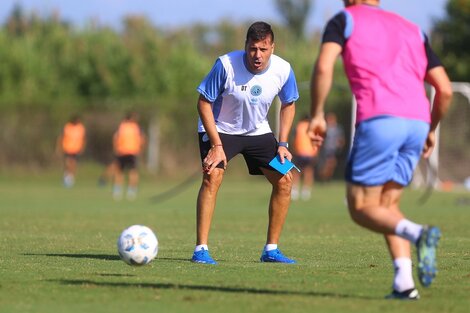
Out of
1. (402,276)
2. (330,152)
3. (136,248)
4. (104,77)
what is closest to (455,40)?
(330,152)

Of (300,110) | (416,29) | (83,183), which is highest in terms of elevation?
(416,29)

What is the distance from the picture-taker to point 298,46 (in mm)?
49469

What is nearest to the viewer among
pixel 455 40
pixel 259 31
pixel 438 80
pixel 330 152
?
pixel 438 80

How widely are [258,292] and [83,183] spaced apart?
31.3 meters

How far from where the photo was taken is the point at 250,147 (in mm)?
10867

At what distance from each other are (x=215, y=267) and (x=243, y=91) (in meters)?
1.82

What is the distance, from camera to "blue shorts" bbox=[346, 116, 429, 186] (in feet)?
24.5

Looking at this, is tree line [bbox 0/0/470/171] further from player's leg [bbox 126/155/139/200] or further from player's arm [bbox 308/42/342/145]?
→ player's arm [bbox 308/42/342/145]

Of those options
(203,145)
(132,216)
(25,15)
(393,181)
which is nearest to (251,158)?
(203,145)

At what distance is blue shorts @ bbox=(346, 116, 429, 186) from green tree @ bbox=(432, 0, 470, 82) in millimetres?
35103

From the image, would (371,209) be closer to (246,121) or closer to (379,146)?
(379,146)

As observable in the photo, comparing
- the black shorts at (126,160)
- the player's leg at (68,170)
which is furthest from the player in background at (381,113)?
the player's leg at (68,170)

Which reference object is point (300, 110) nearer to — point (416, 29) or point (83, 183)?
point (83, 183)

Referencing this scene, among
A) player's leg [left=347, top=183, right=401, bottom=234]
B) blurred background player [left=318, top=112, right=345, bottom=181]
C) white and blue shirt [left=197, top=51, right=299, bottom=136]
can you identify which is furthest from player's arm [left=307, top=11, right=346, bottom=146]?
blurred background player [left=318, top=112, right=345, bottom=181]
